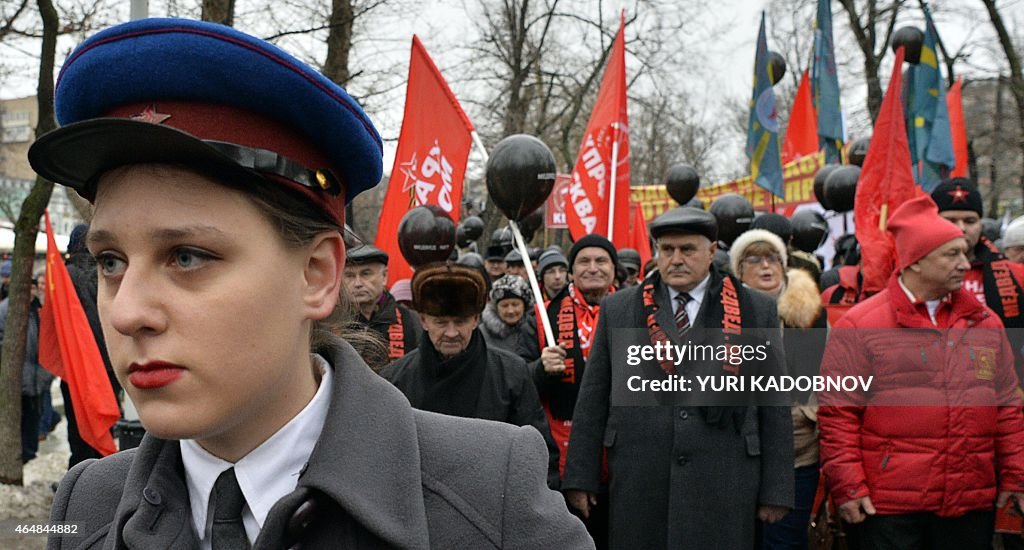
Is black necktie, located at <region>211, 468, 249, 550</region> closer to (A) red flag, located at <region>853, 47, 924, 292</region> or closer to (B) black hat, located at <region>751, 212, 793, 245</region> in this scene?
(A) red flag, located at <region>853, 47, 924, 292</region>

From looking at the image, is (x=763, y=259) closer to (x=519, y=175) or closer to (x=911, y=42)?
(x=519, y=175)

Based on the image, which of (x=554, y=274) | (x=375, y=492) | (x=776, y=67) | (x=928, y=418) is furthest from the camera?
(x=776, y=67)

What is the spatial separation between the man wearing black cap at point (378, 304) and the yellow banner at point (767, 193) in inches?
252

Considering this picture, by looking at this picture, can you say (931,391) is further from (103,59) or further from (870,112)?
(870,112)

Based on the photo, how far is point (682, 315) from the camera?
4555 millimetres

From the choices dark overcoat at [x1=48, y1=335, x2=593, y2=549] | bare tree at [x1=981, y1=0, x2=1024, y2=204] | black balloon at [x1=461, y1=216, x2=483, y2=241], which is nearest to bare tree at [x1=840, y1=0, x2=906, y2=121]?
bare tree at [x1=981, y1=0, x2=1024, y2=204]

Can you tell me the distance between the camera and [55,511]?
1523 millimetres

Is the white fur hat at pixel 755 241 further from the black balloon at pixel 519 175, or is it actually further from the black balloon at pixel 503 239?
the black balloon at pixel 503 239

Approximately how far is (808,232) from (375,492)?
8.11m

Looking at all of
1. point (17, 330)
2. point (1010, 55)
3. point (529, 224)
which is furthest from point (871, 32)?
point (17, 330)

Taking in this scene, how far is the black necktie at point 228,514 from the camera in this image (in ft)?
4.39

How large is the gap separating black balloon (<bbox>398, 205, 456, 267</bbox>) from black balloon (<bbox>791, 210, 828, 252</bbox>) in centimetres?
396

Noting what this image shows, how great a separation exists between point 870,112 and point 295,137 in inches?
813

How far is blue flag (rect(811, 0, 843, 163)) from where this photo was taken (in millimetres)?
11797
